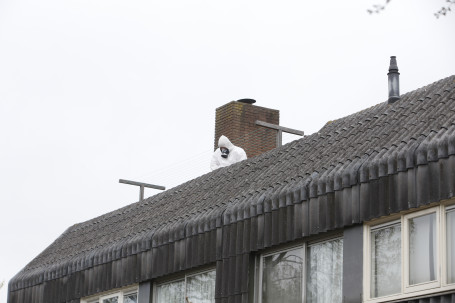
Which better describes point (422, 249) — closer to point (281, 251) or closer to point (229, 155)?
point (281, 251)

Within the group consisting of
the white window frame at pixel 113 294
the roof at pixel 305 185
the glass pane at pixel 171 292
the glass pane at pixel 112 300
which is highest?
the roof at pixel 305 185

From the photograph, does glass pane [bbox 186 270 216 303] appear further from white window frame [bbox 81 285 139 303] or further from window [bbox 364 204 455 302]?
window [bbox 364 204 455 302]

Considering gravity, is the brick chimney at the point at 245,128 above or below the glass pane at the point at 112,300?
above

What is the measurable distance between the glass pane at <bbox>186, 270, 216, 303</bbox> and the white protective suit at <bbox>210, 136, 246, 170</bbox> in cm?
701

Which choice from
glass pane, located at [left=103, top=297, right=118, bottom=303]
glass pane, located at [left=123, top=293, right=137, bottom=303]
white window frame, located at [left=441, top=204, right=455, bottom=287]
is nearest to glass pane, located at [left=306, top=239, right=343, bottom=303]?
white window frame, located at [left=441, top=204, right=455, bottom=287]

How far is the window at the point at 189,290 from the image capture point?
17453 mm

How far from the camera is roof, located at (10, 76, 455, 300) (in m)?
13.9

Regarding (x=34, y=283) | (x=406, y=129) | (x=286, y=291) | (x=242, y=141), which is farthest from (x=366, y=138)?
(x=242, y=141)

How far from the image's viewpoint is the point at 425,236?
13.4 m

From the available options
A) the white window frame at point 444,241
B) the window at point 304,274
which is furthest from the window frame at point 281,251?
the white window frame at point 444,241

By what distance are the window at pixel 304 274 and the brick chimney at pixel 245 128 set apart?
1068 centimetres

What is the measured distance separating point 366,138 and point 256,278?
8.50 feet

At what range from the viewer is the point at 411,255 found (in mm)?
13555

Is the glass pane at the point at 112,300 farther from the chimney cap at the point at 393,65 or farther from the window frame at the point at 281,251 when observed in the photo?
the chimney cap at the point at 393,65
